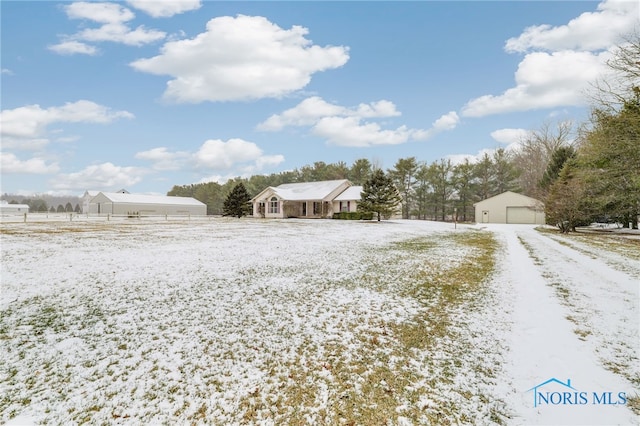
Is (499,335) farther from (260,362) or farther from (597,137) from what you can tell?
(597,137)

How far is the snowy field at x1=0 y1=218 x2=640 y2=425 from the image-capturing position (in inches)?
129

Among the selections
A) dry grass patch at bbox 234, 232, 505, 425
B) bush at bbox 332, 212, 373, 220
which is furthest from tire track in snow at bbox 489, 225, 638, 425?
bush at bbox 332, 212, 373, 220

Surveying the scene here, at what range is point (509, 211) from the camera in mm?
39469

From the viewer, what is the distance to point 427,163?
5203cm

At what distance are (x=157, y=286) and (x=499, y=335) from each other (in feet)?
23.6

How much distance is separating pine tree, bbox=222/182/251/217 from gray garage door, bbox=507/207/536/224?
1438 inches

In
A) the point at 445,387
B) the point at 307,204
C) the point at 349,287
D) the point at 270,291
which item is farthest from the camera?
the point at 307,204

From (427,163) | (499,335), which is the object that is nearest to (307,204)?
(427,163)

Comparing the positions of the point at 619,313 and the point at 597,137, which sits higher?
the point at 597,137

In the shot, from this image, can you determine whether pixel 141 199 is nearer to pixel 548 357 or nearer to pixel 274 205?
pixel 274 205

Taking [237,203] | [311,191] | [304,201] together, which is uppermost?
[311,191]

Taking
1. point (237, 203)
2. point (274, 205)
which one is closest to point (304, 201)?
point (274, 205)

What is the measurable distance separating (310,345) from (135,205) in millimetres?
60893

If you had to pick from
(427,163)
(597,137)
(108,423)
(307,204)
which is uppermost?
(427,163)
